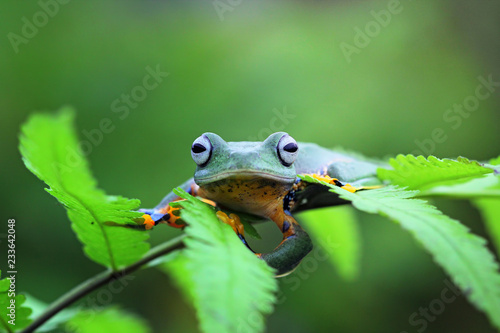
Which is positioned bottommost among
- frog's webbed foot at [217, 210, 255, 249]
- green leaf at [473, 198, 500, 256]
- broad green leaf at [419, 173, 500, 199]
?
green leaf at [473, 198, 500, 256]

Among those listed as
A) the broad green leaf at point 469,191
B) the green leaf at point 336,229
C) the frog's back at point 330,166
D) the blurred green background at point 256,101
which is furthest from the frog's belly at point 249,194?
the blurred green background at point 256,101

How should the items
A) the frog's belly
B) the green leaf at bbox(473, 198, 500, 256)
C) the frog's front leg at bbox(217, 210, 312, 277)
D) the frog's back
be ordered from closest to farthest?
the frog's front leg at bbox(217, 210, 312, 277) → the frog's belly → the frog's back → the green leaf at bbox(473, 198, 500, 256)

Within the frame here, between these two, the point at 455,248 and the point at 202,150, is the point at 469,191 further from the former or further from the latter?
the point at 202,150

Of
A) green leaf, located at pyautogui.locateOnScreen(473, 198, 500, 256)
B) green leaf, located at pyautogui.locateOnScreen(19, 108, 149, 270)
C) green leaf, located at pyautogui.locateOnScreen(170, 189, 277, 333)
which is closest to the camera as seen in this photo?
green leaf, located at pyautogui.locateOnScreen(170, 189, 277, 333)

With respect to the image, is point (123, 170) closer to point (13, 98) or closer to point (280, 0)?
point (13, 98)

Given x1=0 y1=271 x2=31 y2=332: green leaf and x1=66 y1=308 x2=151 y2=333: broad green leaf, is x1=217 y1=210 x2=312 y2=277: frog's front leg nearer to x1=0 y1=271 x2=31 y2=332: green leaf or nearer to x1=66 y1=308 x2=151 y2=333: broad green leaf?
x1=0 y1=271 x2=31 y2=332: green leaf

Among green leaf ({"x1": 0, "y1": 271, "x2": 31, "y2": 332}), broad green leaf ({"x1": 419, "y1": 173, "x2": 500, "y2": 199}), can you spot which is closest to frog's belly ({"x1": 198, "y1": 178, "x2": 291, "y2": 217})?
broad green leaf ({"x1": 419, "y1": 173, "x2": 500, "y2": 199})
